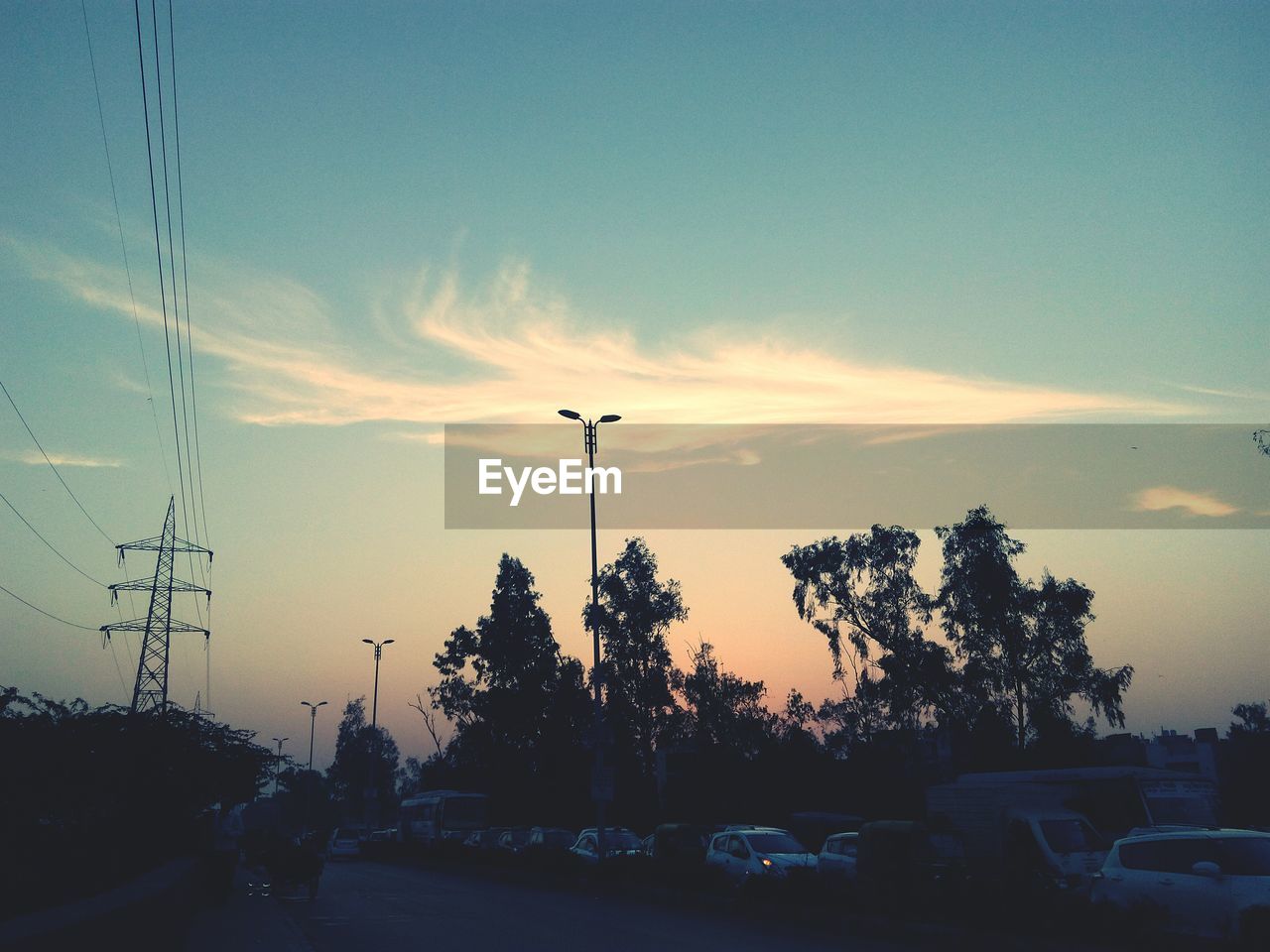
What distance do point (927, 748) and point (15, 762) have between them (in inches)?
1772

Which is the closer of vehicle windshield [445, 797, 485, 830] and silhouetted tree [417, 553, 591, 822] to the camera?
vehicle windshield [445, 797, 485, 830]

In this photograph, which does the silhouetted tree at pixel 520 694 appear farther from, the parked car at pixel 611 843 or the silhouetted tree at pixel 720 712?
the parked car at pixel 611 843

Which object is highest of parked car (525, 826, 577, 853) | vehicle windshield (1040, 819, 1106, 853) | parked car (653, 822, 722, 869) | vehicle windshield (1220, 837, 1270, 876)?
vehicle windshield (1220, 837, 1270, 876)

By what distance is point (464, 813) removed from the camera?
55125 mm

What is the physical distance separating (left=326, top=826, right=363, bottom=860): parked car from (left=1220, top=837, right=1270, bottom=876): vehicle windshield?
57346 mm

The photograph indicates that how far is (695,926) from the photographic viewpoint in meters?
18.5

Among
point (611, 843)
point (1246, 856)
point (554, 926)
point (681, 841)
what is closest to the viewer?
point (1246, 856)

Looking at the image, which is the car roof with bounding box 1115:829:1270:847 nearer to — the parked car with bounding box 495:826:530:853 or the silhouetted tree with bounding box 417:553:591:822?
the parked car with bounding box 495:826:530:853

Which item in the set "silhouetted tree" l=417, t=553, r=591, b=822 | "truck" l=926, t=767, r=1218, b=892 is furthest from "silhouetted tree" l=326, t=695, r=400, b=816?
"truck" l=926, t=767, r=1218, b=892

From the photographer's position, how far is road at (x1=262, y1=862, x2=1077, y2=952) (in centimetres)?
1558

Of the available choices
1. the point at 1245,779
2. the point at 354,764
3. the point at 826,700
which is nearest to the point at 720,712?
the point at 826,700

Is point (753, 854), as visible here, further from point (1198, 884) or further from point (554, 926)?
point (1198, 884)

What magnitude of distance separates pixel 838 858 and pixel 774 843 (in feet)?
7.08

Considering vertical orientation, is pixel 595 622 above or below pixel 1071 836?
above
